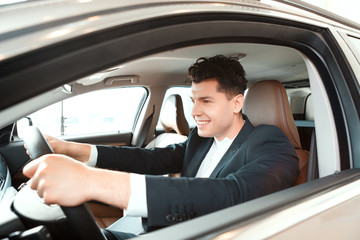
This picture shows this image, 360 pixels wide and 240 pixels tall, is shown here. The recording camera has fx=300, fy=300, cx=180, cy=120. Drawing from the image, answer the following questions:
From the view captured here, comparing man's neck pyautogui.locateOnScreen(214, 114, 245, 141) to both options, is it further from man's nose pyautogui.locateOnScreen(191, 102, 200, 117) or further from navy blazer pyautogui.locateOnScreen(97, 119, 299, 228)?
man's nose pyautogui.locateOnScreen(191, 102, 200, 117)

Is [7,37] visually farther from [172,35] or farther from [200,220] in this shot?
[200,220]

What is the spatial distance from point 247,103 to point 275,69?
1.27 meters

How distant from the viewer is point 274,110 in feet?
5.62

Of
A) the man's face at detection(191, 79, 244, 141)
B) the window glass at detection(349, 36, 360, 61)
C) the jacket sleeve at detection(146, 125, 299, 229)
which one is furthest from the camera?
the man's face at detection(191, 79, 244, 141)

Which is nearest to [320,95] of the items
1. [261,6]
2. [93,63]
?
[261,6]

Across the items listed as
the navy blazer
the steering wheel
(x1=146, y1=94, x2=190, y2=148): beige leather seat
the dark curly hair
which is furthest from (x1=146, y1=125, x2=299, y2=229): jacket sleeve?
(x1=146, y1=94, x2=190, y2=148): beige leather seat

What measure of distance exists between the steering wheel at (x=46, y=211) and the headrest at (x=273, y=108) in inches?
46.9

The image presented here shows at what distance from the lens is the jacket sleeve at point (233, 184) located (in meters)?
0.88

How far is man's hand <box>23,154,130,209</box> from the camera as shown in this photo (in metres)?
0.74

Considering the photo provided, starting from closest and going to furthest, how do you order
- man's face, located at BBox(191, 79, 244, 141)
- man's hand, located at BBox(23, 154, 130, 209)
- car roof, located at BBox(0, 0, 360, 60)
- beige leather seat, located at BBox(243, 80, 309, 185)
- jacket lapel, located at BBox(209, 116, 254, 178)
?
1. car roof, located at BBox(0, 0, 360, 60)
2. man's hand, located at BBox(23, 154, 130, 209)
3. jacket lapel, located at BBox(209, 116, 254, 178)
4. man's face, located at BBox(191, 79, 244, 141)
5. beige leather seat, located at BBox(243, 80, 309, 185)

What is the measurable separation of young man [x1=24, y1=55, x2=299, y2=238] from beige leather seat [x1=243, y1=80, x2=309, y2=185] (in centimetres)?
16

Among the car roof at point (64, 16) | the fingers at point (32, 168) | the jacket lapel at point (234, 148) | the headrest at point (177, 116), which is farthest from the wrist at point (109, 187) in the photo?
the headrest at point (177, 116)

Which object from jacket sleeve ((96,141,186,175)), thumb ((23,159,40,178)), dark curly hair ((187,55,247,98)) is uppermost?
dark curly hair ((187,55,247,98))

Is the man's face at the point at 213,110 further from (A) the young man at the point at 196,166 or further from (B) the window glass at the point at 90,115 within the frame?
(B) the window glass at the point at 90,115
